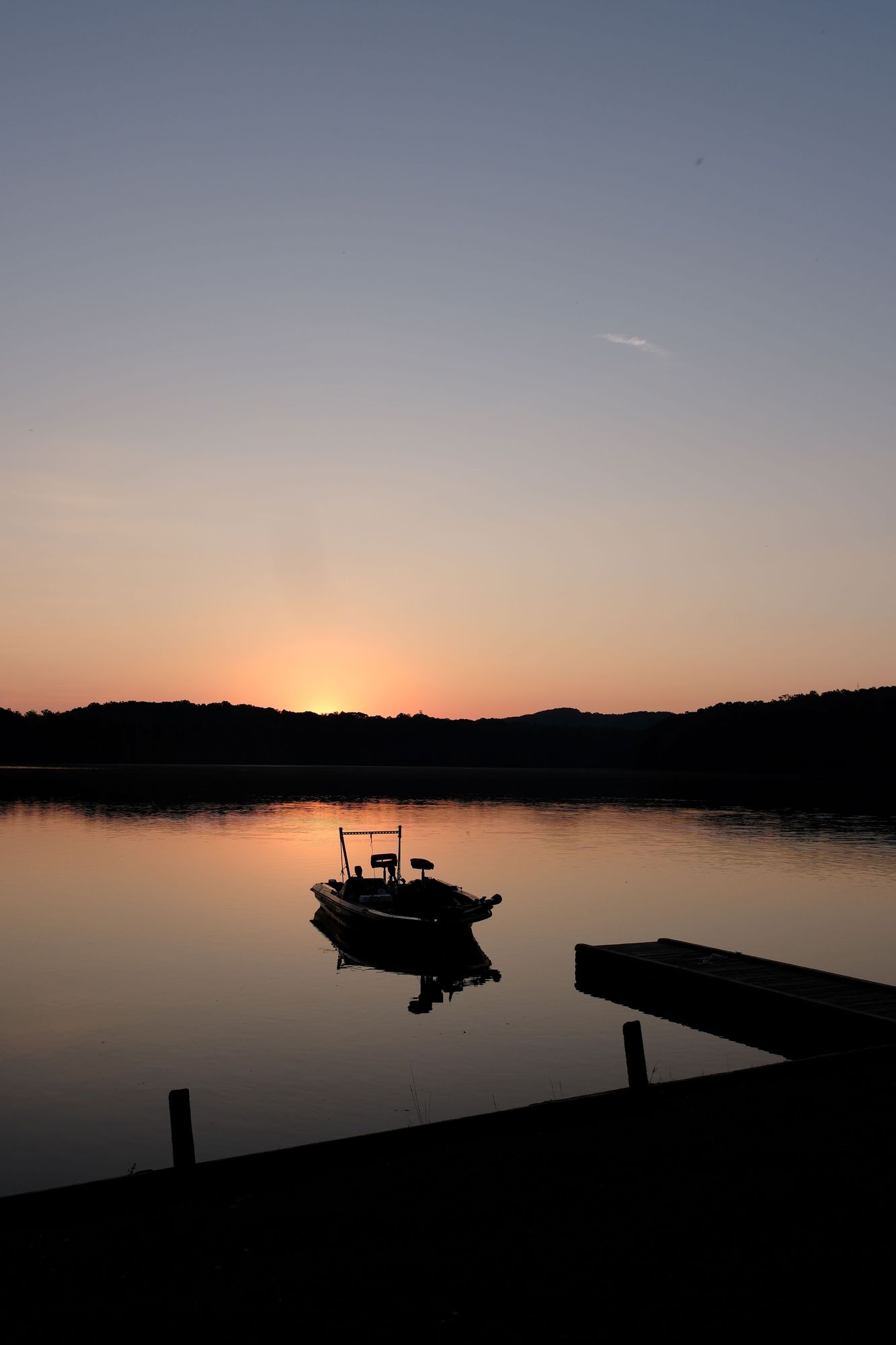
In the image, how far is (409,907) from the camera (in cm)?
3584

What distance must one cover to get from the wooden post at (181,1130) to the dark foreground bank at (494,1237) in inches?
12.3

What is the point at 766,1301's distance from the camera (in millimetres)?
8055

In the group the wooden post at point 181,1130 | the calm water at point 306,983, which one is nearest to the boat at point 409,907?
the calm water at point 306,983

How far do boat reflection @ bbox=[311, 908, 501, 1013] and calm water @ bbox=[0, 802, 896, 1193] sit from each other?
64cm

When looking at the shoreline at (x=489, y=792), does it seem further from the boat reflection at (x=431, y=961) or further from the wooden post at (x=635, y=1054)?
the wooden post at (x=635, y=1054)

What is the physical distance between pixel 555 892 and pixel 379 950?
18.0 meters

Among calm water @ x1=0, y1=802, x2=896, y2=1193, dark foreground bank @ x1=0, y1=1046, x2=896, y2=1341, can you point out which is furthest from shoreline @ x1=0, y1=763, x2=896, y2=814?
dark foreground bank @ x1=0, y1=1046, x2=896, y2=1341

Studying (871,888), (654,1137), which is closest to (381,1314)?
(654,1137)

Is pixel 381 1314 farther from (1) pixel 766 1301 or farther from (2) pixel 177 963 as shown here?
(2) pixel 177 963

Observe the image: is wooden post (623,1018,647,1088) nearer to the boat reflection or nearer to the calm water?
the calm water

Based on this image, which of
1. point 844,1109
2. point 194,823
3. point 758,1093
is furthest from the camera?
point 194,823

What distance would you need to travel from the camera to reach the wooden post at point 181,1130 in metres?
10.7

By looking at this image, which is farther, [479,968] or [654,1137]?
[479,968]

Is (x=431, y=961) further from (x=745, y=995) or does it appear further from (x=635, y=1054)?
(x=635, y=1054)
